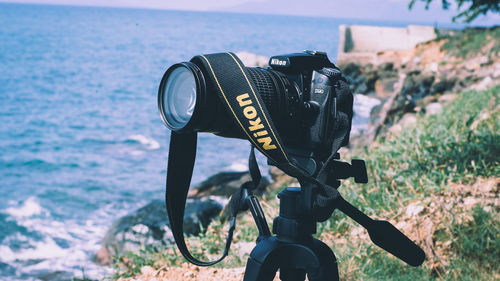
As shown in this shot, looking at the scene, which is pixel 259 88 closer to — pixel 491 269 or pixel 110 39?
pixel 491 269

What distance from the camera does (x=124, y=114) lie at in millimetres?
17672

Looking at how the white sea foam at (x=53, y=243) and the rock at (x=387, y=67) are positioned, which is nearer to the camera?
the white sea foam at (x=53, y=243)

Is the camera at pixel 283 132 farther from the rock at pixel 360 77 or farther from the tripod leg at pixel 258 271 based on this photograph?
the rock at pixel 360 77

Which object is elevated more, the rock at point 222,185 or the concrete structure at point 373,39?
the concrete structure at point 373,39

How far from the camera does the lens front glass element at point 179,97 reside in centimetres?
163

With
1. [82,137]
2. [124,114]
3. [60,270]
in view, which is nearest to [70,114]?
[124,114]

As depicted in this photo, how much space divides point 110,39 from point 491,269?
158 feet

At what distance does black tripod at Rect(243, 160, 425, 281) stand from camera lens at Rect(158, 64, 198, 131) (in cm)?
48

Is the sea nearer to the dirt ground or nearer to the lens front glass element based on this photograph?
the dirt ground

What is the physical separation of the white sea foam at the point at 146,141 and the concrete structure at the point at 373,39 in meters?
12.1

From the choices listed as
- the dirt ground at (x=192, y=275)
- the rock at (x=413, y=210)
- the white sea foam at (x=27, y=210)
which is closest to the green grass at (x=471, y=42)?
the white sea foam at (x=27, y=210)

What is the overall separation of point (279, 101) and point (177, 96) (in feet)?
1.17

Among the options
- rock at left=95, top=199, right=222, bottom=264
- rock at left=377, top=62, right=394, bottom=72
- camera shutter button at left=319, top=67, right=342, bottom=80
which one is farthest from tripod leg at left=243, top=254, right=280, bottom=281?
rock at left=377, top=62, right=394, bottom=72

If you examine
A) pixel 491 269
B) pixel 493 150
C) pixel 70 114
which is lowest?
pixel 70 114
